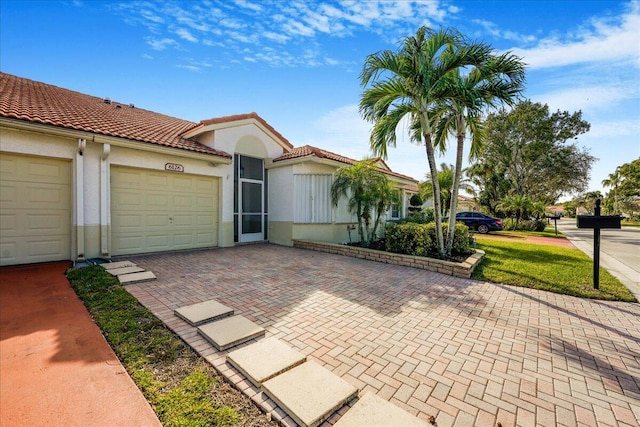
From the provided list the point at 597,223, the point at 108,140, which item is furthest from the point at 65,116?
the point at 597,223

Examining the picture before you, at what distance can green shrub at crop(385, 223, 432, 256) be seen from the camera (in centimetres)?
844

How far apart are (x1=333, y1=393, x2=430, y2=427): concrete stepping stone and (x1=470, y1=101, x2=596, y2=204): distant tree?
107ft

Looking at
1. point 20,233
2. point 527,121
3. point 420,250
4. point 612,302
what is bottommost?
point 612,302

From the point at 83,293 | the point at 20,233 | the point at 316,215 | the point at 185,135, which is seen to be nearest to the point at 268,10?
the point at 185,135

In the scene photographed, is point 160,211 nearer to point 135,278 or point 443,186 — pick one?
point 135,278

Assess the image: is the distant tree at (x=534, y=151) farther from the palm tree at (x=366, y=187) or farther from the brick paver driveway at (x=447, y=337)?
the brick paver driveway at (x=447, y=337)

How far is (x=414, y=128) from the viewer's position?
952 centimetres

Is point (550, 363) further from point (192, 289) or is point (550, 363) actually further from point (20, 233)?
point (20, 233)

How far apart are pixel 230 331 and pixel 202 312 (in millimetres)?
887

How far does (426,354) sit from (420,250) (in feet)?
18.0

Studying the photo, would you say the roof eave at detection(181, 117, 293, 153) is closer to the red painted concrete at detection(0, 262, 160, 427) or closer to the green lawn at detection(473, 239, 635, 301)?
the red painted concrete at detection(0, 262, 160, 427)

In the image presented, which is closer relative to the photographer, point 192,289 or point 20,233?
point 192,289

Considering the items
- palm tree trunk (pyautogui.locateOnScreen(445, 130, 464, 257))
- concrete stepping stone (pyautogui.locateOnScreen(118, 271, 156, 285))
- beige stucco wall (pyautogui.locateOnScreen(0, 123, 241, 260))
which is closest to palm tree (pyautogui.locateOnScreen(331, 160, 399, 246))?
palm tree trunk (pyautogui.locateOnScreen(445, 130, 464, 257))

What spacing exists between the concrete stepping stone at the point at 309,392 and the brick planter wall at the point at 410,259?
18.5 ft
